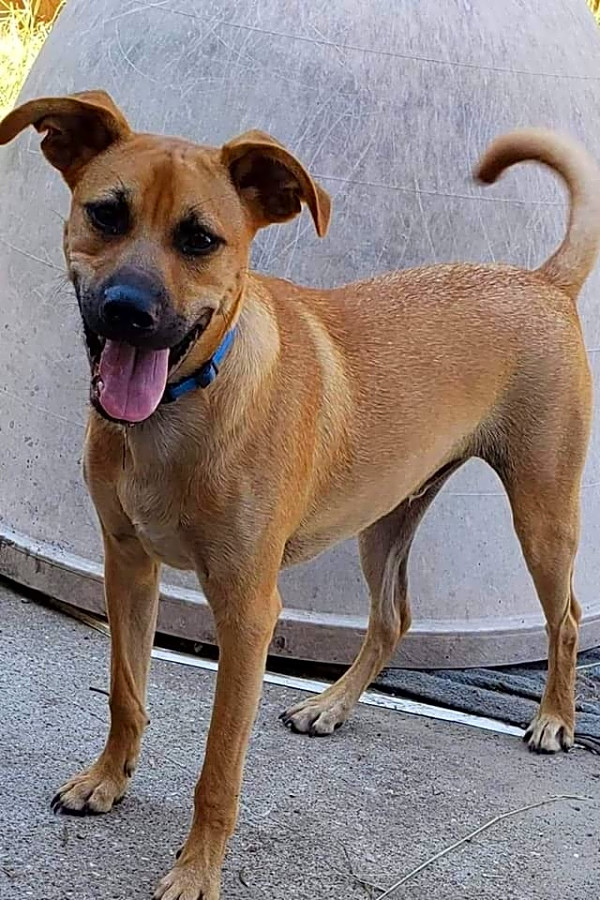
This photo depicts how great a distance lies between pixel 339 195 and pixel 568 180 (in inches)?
29.0

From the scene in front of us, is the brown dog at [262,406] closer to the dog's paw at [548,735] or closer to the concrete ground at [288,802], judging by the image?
the dog's paw at [548,735]

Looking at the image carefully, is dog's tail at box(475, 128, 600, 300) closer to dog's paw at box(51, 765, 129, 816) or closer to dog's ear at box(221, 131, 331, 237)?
dog's ear at box(221, 131, 331, 237)

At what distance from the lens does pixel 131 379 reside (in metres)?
2.81

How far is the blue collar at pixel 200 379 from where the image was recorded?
2.98 metres

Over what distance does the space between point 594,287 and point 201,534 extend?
207 centimetres

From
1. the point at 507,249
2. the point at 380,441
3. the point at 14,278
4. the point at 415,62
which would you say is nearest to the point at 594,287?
the point at 507,249

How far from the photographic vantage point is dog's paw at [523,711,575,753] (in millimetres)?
4070

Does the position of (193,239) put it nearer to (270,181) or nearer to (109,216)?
(109,216)

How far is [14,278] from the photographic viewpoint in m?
4.52

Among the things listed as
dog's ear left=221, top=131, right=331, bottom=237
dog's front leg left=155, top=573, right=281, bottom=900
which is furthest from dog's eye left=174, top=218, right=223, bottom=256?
dog's front leg left=155, top=573, right=281, bottom=900

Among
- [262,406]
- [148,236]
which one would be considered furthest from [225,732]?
[148,236]

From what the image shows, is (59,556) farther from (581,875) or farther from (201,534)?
(581,875)

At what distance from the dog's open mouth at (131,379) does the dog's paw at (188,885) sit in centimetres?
103

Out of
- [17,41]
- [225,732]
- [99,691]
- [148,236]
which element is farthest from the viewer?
[17,41]
